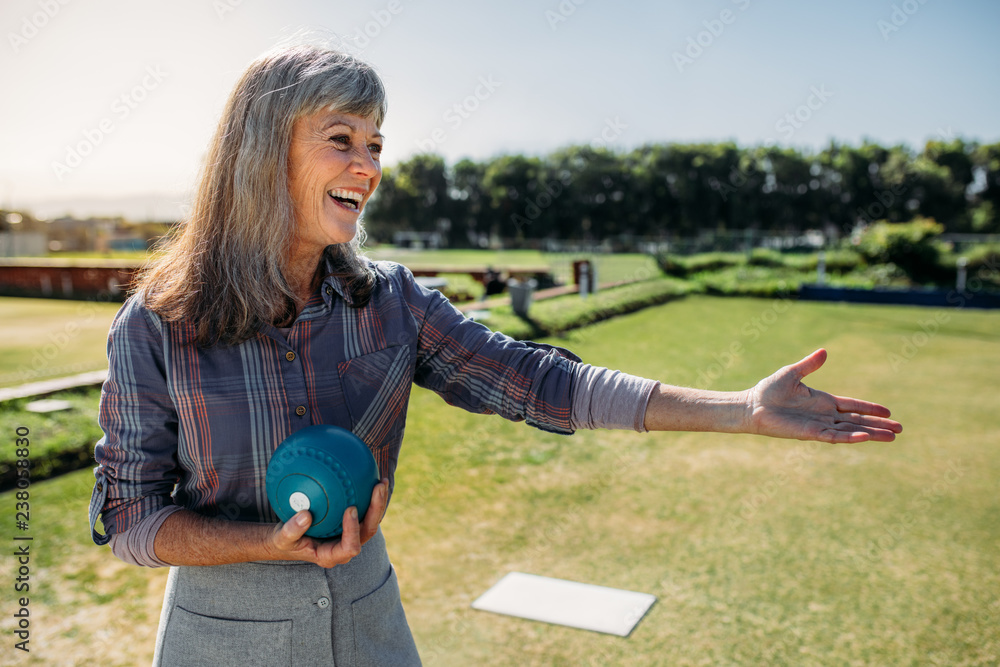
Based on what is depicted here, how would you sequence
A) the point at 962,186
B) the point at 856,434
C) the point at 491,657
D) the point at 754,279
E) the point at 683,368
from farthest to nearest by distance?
the point at 962,186
the point at 754,279
the point at 683,368
the point at 491,657
the point at 856,434

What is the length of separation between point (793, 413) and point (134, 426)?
1.25 meters

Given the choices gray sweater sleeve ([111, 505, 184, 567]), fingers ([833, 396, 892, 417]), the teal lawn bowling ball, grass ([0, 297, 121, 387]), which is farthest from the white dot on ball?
grass ([0, 297, 121, 387])

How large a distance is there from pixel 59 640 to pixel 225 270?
8.13ft

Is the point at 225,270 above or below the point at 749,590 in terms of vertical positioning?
above

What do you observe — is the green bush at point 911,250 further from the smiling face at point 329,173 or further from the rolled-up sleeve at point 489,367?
the smiling face at point 329,173

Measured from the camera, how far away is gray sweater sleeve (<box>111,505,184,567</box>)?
1331 millimetres

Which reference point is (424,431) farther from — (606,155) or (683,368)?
→ (606,155)

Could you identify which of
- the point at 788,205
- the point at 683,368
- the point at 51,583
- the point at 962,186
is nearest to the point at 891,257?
the point at 683,368

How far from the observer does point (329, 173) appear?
1448mm

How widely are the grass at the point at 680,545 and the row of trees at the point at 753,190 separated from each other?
123ft

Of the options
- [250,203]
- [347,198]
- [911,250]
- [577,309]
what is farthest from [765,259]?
[250,203]

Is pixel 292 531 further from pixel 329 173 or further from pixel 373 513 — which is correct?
pixel 329 173

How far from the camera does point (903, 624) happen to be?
311 centimetres

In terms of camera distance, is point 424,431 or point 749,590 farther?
point 424,431
